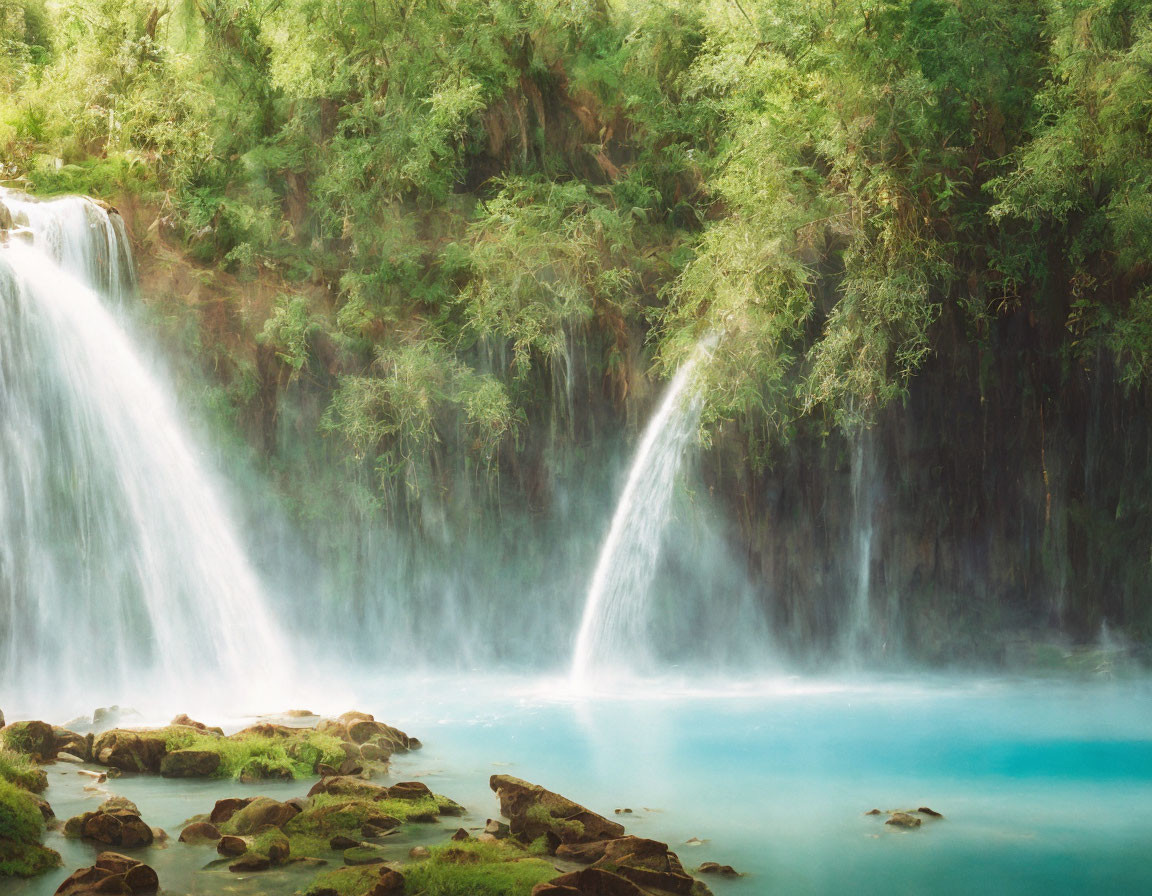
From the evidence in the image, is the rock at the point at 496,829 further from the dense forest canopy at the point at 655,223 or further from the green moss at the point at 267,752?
the dense forest canopy at the point at 655,223

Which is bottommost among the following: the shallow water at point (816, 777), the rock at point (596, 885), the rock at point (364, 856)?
the shallow water at point (816, 777)

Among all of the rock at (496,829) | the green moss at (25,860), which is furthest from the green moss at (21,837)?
the rock at (496,829)

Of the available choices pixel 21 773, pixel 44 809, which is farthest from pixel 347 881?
pixel 21 773

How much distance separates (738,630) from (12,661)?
8.53 m

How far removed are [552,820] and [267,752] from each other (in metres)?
3.06

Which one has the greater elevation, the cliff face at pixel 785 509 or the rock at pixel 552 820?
the cliff face at pixel 785 509

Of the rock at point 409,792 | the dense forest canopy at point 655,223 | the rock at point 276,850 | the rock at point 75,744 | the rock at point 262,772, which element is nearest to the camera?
the rock at point 276,850

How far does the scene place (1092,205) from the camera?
39.8 feet

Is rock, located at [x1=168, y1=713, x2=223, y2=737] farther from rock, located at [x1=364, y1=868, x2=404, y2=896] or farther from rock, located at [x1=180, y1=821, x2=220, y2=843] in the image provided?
rock, located at [x1=364, y1=868, x2=404, y2=896]

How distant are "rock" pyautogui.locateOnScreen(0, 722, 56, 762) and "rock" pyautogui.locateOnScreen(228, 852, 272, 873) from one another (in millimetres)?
3142

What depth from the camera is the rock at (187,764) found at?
333 inches

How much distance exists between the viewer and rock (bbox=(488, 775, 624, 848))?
6.46 meters

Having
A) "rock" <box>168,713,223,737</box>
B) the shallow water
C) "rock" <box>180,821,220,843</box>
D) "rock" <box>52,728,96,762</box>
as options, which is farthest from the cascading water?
"rock" <box>180,821,220,843</box>

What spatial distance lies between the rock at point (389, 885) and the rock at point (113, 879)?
109cm
